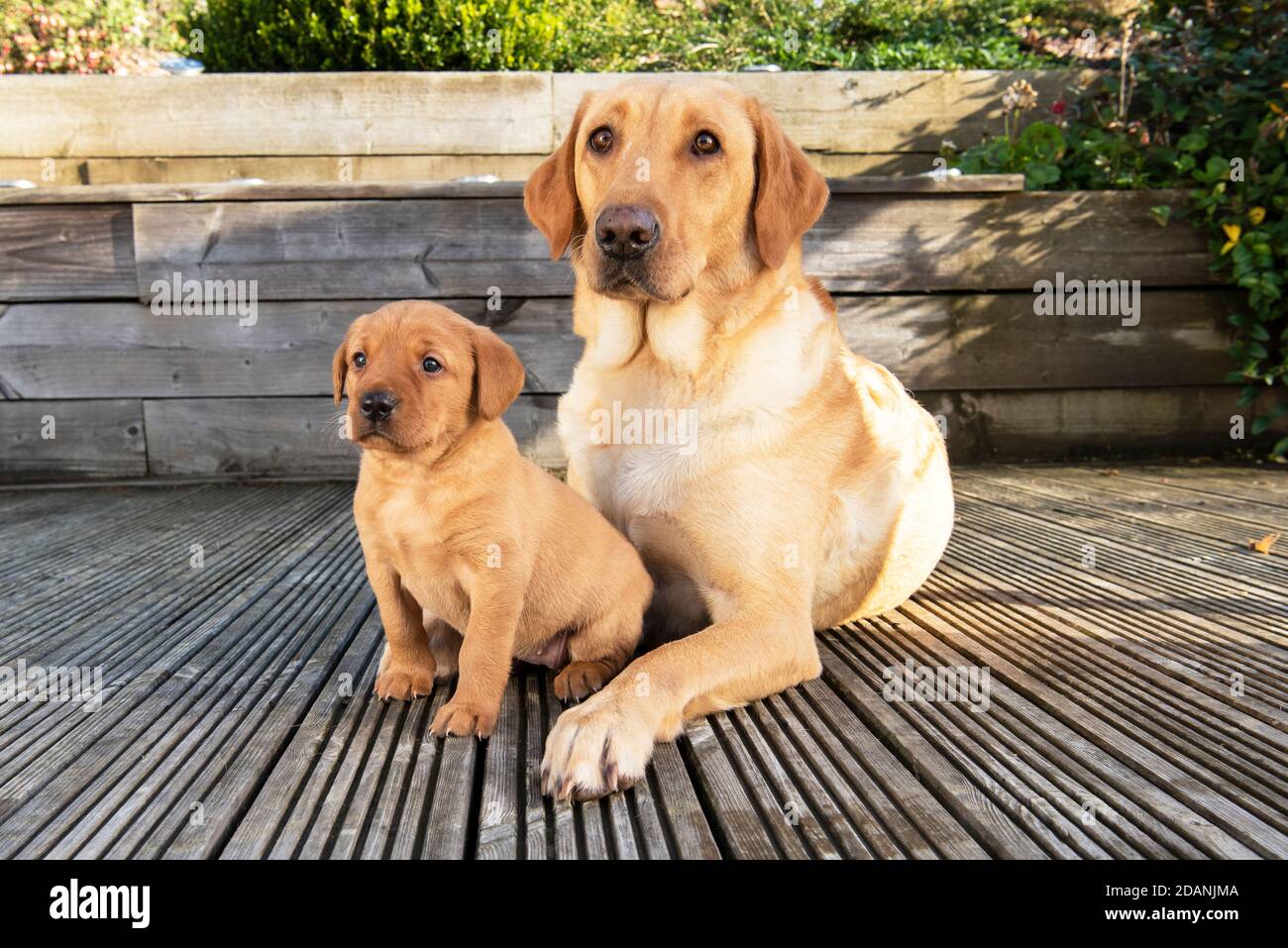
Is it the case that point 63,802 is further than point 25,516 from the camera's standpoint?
No

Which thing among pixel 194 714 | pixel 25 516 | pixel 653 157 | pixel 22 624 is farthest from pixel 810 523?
pixel 25 516

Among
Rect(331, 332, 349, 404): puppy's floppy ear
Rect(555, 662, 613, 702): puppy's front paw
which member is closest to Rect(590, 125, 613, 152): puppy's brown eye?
Rect(331, 332, 349, 404): puppy's floppy ear

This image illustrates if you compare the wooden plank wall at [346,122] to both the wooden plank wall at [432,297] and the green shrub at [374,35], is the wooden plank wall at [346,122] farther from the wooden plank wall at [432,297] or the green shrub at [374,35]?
the wooden plank wall at [432,297]

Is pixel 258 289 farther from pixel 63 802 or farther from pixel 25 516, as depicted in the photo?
pixel 63 802

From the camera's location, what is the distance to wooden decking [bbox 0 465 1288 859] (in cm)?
166

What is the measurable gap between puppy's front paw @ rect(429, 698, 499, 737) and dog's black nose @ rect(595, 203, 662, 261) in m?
1.06

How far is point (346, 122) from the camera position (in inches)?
238

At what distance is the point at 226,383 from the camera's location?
17.5 ft

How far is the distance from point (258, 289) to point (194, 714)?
3494 mm

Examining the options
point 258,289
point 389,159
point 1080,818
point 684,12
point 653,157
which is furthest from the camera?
point 684,12

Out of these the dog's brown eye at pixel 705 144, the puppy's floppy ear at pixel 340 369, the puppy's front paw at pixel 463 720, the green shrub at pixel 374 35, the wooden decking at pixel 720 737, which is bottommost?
the wooden decking at pixel 720 737

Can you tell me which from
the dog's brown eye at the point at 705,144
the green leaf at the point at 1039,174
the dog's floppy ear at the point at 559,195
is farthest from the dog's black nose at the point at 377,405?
the green leaf at the point at 1039,174

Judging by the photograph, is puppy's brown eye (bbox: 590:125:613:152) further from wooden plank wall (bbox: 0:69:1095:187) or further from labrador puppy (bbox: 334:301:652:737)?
wooden plank wall (bbox: 0:69:1095:187)

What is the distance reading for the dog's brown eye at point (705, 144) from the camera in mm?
2596
